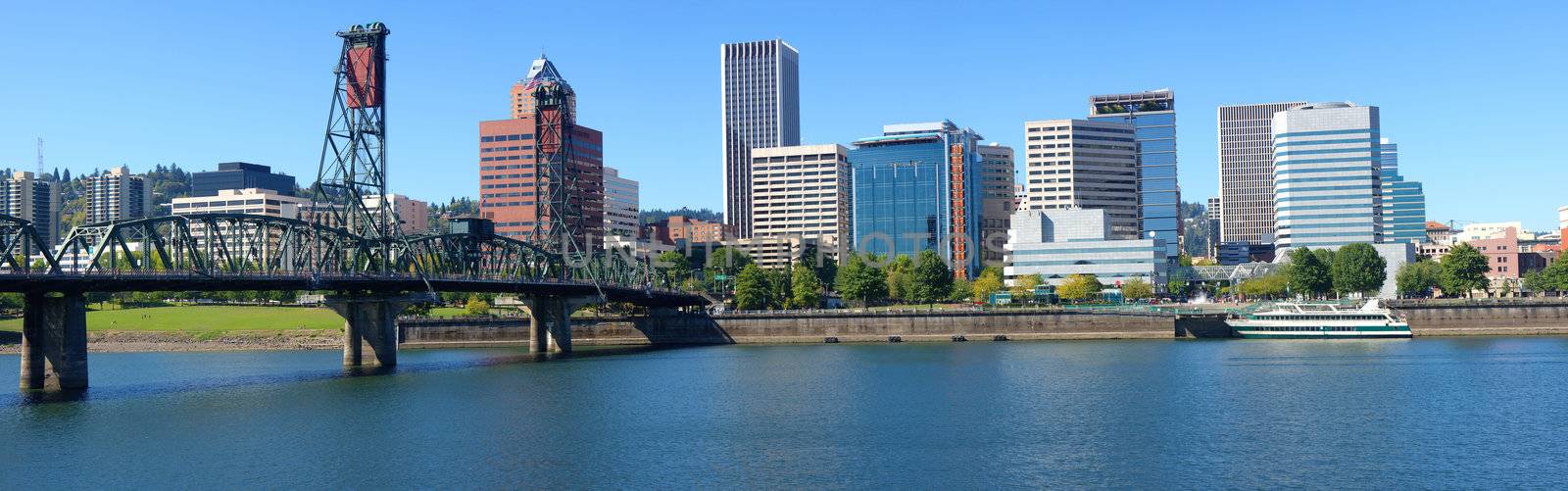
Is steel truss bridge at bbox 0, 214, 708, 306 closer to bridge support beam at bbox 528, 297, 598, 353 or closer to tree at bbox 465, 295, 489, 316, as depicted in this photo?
bridge support beam at bbox 528, 297, 598, 353

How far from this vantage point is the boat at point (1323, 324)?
450 feet

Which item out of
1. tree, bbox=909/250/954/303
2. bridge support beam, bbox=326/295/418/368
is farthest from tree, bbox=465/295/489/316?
tree, bbox=909/250/954/303

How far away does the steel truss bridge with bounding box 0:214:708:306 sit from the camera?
86.8 m

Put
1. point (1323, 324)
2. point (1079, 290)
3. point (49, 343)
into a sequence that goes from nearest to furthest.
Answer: point (49, 343) → point (1323, 324) → point (1079, 290)

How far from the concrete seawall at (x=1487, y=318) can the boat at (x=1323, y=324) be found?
12.8 ft

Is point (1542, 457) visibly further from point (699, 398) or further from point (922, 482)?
point (699, 398)

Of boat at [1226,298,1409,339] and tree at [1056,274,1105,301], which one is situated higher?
tree at [1056,274,1105,301]

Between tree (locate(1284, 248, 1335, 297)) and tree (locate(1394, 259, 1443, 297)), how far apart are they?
1359 centimetres

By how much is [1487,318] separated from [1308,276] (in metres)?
36.6

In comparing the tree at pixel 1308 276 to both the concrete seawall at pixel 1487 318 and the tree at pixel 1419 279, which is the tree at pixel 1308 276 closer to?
the tree at pixel 1419 279

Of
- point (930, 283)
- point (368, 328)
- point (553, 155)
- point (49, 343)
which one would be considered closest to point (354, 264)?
point (368, 328)

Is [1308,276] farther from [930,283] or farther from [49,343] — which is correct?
[49,343]

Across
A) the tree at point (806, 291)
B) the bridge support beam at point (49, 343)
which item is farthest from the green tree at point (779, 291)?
the bridge support beam at point (49, 343)

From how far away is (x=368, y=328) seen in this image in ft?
390
